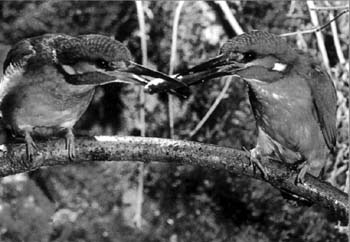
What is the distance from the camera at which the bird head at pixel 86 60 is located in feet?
2.39

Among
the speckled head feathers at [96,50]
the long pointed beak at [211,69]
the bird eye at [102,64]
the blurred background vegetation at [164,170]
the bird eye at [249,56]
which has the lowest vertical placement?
the blurred background vegetation at [164,170]

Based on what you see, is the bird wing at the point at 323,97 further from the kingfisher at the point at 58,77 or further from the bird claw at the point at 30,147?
the bird claw at the point at 30,147

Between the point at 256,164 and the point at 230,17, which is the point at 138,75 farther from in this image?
the point at 230,17

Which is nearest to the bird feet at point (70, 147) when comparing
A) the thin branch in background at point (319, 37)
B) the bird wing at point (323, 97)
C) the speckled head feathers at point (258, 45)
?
the speckled head feathers at point (258, 45)

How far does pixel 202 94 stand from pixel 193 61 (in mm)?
74

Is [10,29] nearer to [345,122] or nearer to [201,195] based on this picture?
[201,195]

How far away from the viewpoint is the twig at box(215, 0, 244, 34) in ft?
3.54

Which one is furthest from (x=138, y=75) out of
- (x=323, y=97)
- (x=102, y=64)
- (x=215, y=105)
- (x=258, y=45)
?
(x=215, y=105)

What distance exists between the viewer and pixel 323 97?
85cm

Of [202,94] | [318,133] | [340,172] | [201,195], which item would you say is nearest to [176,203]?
[201,195]

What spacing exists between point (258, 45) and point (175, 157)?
0.59 feet

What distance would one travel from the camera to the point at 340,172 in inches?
43.3

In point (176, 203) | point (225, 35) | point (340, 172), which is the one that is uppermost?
point (225, 35)

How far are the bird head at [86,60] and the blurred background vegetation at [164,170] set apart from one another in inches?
12.9
